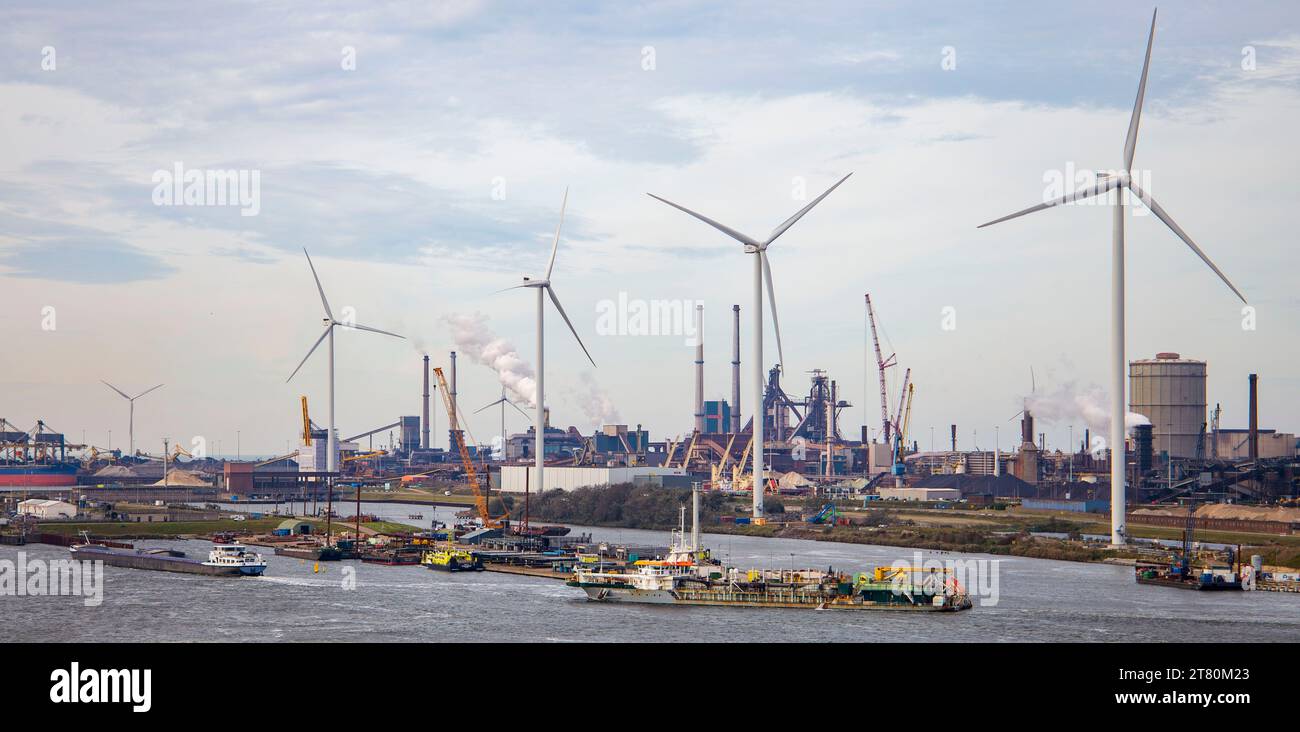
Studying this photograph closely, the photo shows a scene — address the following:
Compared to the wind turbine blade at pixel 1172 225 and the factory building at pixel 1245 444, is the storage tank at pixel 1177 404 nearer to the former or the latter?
the factory building at pixel 1245 444

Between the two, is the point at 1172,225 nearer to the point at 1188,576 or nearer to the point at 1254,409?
the point at 1188,576

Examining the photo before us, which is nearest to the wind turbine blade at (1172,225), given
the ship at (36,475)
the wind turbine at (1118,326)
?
the wind turbine at (1118,326)

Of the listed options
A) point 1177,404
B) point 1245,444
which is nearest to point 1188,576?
point 1177,404

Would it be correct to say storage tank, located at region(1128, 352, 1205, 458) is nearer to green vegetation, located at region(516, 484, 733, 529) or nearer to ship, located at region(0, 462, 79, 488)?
green vegetation, located at region(516, 484, 733, 529)

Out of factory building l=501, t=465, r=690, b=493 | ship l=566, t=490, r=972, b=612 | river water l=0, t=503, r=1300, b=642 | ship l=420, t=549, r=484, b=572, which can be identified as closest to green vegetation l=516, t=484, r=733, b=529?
factory building l=501, t=465, r=690, b=493

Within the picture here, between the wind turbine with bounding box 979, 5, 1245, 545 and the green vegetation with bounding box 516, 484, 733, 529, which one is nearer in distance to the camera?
the wind turbine with bounding box 979, 5, 1245, 545

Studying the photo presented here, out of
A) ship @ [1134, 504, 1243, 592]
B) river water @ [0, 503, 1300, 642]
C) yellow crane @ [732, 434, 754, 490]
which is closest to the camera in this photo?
river water @ [0, 503, 1300, 642]
